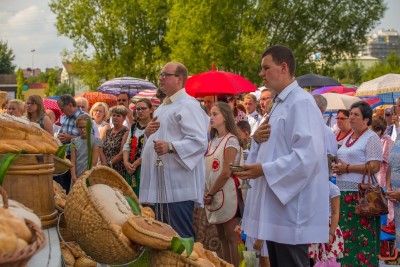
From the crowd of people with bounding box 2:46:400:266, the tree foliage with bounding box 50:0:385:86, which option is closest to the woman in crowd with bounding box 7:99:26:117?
the crowd of people with bounding box 2:46:400:266

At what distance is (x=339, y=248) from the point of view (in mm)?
7469

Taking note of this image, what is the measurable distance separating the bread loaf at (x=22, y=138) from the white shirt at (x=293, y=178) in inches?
73.3

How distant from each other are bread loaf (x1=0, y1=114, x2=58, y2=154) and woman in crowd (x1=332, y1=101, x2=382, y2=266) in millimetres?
5807

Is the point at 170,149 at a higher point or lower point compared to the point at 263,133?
lower

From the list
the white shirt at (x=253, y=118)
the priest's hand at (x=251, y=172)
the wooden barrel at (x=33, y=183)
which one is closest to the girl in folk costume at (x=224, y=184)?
the priest's hand at (x=251, y=172)

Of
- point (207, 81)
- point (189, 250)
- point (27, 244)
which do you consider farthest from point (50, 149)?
point (207, 81)

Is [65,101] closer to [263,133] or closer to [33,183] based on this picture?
[263,133]

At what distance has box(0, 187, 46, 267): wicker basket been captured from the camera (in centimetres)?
202

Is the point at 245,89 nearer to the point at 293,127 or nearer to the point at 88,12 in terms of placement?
the point at 293,127

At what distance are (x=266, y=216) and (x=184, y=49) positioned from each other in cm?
3399

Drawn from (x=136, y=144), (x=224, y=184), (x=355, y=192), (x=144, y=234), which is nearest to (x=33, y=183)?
(x=144, y=234)

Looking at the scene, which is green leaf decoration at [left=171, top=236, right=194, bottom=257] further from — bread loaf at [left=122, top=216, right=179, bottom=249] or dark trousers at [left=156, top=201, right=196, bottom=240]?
dark trousers at [left=156, top=201, right=196, bottom=240]

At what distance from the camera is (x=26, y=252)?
2.06m

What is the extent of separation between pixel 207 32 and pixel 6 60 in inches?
1961
